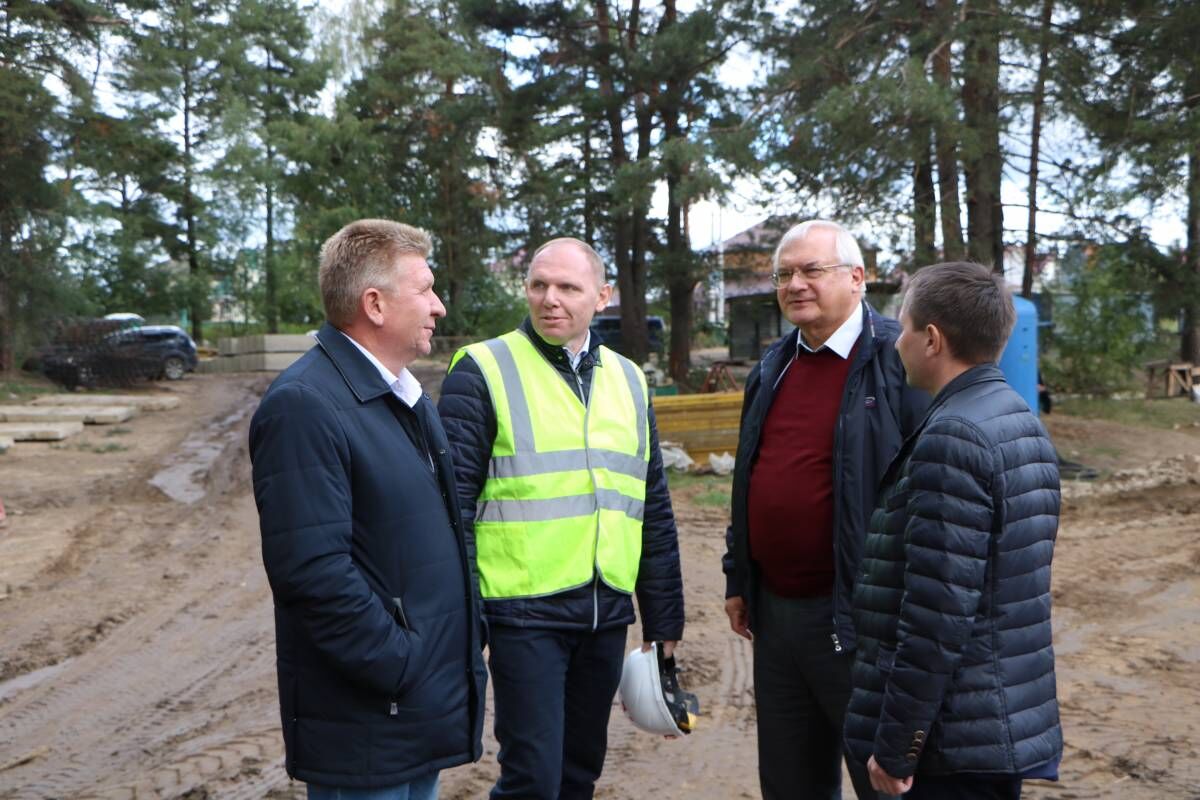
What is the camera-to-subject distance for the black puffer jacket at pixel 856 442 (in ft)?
9.95

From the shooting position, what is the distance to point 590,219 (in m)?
27.8

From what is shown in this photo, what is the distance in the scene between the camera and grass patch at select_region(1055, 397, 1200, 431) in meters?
19.7

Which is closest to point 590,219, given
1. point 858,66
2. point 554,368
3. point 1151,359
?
point 858,66

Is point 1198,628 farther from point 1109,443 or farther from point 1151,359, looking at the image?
point 1151,359

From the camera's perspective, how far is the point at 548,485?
3289 millimetres

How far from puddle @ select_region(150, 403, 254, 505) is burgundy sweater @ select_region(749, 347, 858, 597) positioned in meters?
11.0

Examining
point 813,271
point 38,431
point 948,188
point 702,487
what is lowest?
point 702,487

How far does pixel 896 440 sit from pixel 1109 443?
50.0ft

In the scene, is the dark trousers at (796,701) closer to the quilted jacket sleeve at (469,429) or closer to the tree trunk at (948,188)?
the quilted jacket sleeve at (469,429)

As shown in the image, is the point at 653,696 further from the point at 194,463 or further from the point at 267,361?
the point at 267,361

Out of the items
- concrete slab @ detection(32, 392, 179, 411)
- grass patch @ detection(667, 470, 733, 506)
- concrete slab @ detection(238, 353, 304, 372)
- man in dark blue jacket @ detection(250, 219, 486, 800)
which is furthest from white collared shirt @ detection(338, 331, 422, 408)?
concrete slab @ detection(238, 353, 304, 372)

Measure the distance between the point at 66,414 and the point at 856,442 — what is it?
19602mm

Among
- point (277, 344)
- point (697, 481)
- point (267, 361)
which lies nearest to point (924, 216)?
point (697, 481)

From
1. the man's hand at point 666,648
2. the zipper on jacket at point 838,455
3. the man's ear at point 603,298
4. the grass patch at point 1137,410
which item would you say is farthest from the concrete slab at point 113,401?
the zipper on jacket at point 838,455
